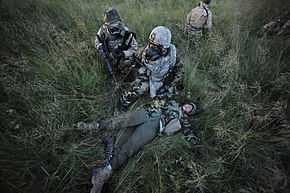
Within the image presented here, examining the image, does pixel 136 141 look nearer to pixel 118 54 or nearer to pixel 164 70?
pixel 164 70

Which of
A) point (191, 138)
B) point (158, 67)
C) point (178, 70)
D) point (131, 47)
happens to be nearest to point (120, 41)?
point (131, 47)

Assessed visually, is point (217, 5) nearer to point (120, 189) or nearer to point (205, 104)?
point (205, 104)

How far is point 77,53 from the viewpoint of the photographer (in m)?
3.02

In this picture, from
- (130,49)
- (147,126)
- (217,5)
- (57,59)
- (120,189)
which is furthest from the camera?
(217,5)

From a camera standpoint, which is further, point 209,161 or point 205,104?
point 205,104

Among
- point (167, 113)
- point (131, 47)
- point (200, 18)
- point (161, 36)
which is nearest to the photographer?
point (161, 36)

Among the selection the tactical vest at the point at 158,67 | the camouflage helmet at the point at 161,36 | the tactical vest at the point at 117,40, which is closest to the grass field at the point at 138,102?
the tactical vest at the point at 117,40

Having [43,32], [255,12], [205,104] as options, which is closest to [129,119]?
[205,104]

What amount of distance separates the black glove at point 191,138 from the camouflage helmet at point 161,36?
1035 millimetres

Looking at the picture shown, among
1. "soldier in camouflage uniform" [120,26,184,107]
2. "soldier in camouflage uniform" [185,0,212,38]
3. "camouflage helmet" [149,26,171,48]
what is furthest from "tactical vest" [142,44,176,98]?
"soldier in camouflage uniform" [185,0,212,38]

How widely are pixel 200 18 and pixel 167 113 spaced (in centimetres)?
210

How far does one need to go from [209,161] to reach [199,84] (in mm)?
1085

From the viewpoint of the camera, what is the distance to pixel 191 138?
242 cm

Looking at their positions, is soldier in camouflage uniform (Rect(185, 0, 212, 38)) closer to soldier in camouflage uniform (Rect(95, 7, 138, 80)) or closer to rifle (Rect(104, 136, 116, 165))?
soldier in camouflage uniform (Rect(95, 7, 138, 80))
